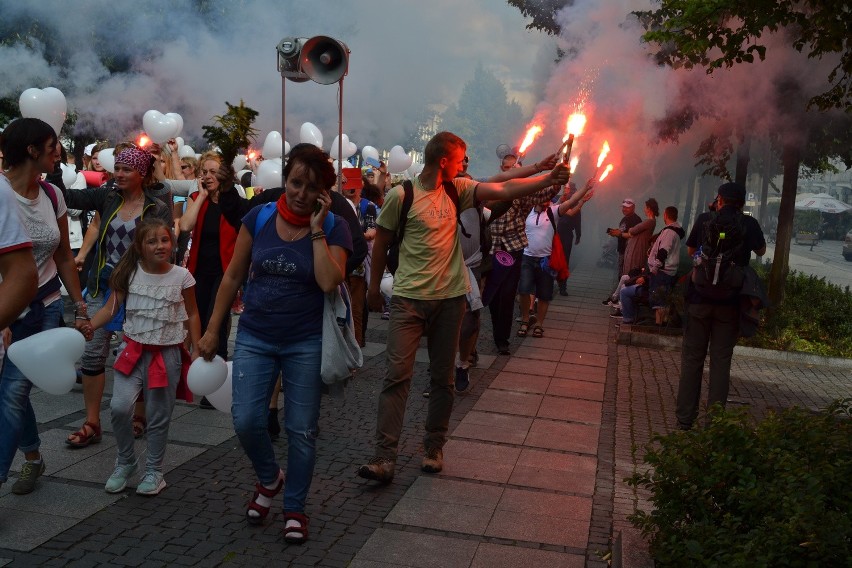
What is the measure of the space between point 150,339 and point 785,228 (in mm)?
10425

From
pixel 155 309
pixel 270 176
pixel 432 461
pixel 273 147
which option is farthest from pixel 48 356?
pixel 273 147

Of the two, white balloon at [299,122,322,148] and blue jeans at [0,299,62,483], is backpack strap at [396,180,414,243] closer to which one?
blue jeans at [0,299,62,483]

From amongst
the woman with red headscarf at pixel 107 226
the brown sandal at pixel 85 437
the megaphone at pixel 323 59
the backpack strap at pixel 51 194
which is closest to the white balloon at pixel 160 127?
the megaphone at pixel 323 59

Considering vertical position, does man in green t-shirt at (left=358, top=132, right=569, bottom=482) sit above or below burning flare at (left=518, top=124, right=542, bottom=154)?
below

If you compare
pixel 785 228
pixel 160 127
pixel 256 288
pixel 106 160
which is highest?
pixel 160 127

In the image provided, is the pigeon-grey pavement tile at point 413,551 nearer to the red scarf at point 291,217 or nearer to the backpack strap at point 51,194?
the red scarf at point 291,217

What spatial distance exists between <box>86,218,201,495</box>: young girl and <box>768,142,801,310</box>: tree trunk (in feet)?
31.2

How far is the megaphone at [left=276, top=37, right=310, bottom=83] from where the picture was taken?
8.96 metres

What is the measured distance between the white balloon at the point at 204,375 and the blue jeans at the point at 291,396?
0.16 metres

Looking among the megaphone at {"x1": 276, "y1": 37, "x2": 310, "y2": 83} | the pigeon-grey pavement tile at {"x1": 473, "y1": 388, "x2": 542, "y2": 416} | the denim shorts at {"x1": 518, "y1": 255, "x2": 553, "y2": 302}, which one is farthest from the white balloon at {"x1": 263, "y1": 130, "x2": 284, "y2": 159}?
the pigeon-grey pavement tile at {"x1": 473, "y1": 388, "x2": 542, "y2": 416}

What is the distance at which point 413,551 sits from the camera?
4652 millimetres

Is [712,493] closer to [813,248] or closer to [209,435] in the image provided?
[209,435]

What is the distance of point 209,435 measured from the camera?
646 cm

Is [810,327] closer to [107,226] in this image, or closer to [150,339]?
[107,226]
